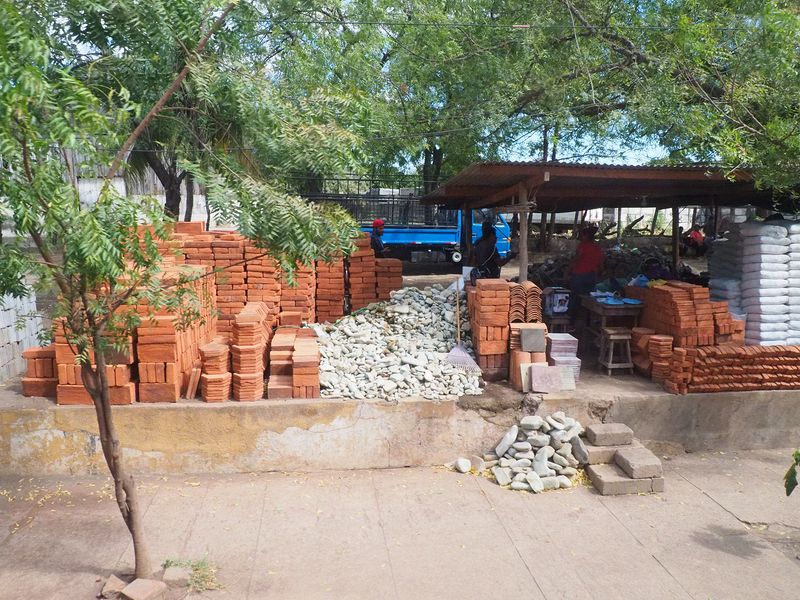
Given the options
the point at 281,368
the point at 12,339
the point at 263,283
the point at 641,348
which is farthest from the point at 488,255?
the point at 12,339

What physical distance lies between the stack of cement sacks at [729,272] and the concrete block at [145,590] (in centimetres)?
776

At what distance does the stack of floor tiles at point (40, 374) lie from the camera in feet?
23.2

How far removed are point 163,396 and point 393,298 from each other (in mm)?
3911

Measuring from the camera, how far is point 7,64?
3.31 metres

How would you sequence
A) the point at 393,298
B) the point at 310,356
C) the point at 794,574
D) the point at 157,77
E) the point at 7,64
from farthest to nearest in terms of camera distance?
the point at 393,298 < the point at 310,356 < the point at 794,574 < the point at 157,77 < the point at 7,64

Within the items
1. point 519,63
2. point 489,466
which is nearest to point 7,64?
point 489,466

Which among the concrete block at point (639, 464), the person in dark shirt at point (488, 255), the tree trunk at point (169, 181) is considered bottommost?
the concrete block at point (639, 464)

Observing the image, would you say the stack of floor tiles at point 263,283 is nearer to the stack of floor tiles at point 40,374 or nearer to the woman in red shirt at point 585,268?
the stack of floor tiles at point 40,374

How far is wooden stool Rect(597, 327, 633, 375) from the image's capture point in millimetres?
8688

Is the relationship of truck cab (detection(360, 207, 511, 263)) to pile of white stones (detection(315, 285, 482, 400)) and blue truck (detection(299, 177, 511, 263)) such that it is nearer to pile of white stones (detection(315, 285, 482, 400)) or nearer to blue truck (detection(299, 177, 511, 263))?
blue truck (detection(299, 177, 511, 263))

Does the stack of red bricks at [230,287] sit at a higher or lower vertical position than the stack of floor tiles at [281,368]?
higher

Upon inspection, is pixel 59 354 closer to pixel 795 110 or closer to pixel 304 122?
pixel 304 122

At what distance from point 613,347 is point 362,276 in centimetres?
393

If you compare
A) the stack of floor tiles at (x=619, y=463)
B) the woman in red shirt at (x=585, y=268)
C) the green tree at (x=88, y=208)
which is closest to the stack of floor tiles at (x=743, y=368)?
the stack of floor tiles at (x=619, y=463)
